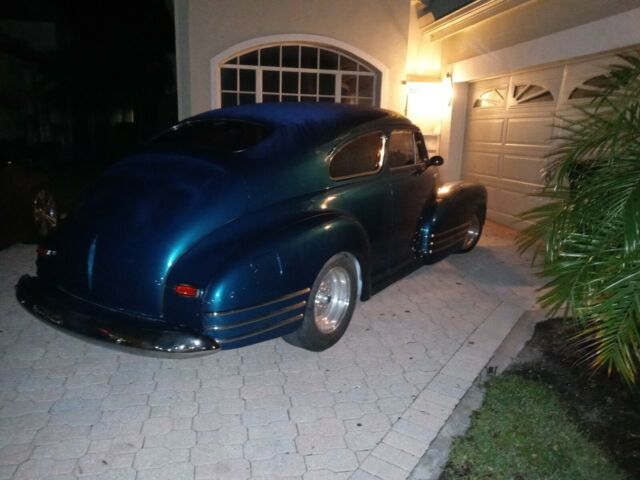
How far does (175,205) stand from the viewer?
3.18m

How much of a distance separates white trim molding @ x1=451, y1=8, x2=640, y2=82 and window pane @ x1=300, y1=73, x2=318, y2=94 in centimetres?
269

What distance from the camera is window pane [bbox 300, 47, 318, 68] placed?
9.08 m

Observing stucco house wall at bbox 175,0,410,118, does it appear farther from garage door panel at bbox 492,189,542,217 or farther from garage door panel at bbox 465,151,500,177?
garage door panel at bbox 492,189,542,217

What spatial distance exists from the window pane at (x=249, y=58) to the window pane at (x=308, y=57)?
0.87 meters

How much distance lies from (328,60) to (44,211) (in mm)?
5661

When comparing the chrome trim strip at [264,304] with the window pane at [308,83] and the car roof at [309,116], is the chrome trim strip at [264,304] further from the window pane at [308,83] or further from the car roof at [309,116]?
the window pane at [308,83]

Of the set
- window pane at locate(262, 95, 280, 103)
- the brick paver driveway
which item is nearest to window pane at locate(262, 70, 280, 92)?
window pane at locate(262, 95, 280, 103)

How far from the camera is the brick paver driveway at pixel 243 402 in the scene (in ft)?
8.57

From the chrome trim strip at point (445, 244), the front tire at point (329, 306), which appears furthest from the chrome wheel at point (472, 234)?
the front tire at point (329, 306)

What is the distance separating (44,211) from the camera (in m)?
6.41

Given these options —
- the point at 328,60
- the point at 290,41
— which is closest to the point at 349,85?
the point at 328,60

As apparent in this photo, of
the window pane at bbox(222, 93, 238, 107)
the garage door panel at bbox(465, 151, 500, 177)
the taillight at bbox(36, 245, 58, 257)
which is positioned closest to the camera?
the taillight at bbox(36, 245, 58, 257)

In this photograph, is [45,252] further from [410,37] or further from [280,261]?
[410,37]

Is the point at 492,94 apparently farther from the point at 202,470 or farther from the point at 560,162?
the point at 202,470
